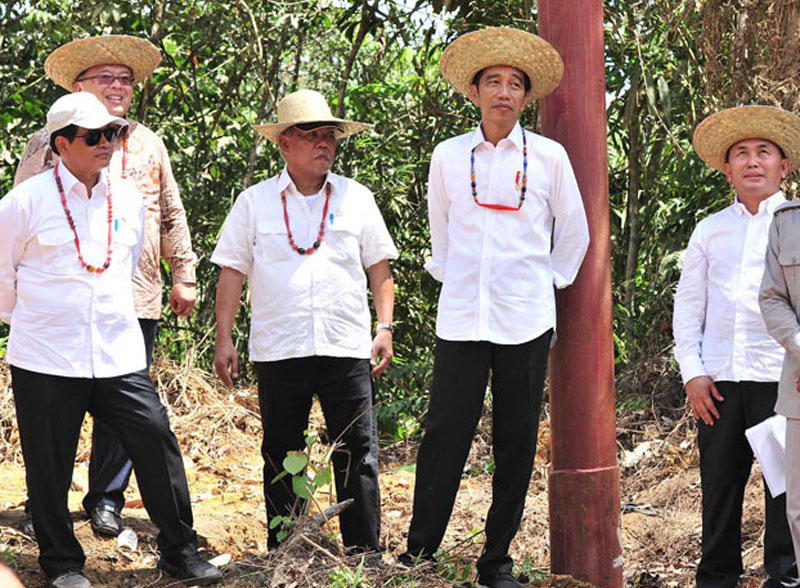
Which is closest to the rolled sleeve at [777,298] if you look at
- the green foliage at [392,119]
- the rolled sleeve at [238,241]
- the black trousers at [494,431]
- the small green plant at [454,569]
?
the black trousers at [494,431]

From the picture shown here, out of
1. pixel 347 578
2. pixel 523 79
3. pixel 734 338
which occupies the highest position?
pixel 523 79

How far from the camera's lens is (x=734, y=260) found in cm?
477

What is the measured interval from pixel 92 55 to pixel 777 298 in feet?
10.3

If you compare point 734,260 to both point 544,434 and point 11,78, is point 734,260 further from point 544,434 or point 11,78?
point 11,78

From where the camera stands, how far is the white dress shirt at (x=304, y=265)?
4.96 meters

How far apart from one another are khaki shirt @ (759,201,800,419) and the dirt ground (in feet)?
3.87

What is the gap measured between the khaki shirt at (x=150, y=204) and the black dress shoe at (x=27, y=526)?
43.1 inches

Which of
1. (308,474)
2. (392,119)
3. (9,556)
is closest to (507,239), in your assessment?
(308,474)

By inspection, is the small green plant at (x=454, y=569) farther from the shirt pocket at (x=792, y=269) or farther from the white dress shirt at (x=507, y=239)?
the shirt pocket at (x=792, y=269)

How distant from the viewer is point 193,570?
4.79 metres

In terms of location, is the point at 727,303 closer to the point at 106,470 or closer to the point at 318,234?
the point at 318,234

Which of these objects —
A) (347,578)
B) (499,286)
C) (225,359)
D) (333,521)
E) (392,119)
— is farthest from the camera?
(392,119)

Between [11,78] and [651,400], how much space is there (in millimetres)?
5564

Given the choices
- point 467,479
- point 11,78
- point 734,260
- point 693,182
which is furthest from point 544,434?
point 11,78
